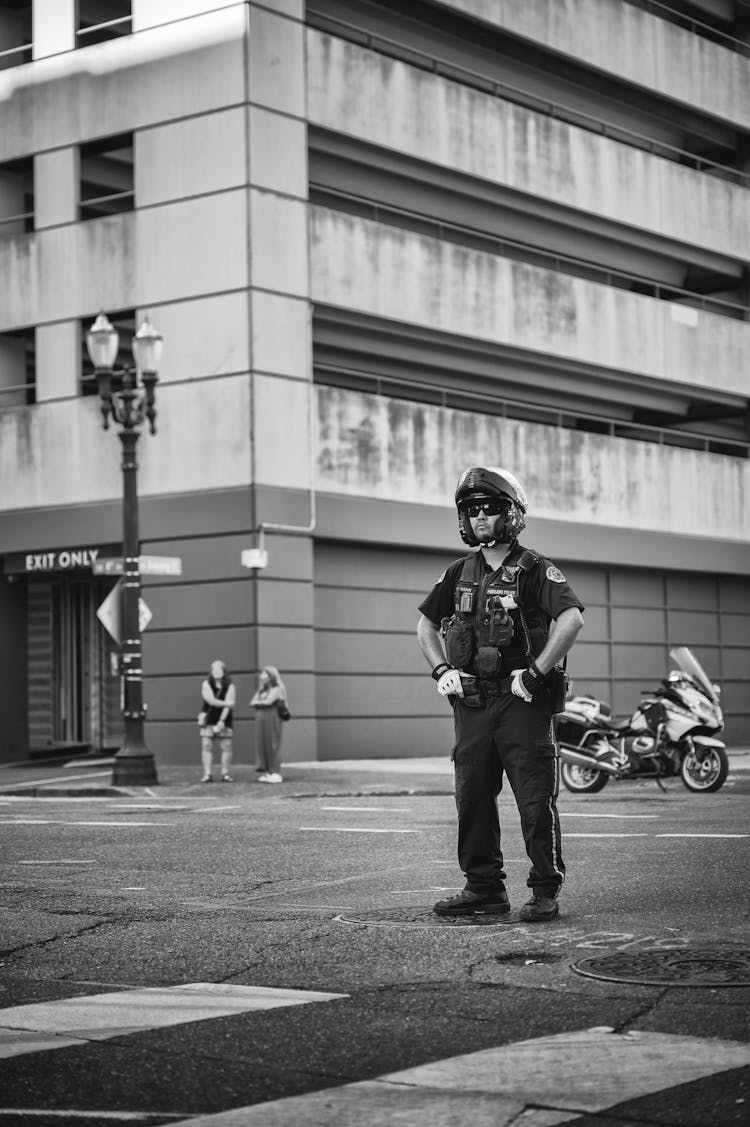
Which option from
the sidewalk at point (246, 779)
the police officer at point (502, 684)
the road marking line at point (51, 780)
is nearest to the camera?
the police officer at point (502, 684)

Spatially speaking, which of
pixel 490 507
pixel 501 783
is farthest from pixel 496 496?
pixel 501 783

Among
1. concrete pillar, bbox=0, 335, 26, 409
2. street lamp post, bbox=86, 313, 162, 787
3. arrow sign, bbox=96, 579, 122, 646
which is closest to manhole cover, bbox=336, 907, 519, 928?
street lamp post, bbox=86, 313, 162, 787

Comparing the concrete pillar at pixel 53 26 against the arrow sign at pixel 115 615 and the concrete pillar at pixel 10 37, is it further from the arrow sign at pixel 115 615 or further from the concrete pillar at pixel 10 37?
the arrow sign at pixel 115 615

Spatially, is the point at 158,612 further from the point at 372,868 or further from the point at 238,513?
the point at 372,868

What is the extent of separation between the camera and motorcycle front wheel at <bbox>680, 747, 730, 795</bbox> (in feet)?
58.6

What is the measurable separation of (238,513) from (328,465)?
193cm

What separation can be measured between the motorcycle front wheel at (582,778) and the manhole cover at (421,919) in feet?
35.3

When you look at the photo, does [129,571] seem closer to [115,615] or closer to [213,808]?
[115,615]

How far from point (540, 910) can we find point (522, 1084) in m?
2.92

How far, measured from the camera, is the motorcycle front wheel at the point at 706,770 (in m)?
17.9

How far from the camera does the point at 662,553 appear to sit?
106 feet

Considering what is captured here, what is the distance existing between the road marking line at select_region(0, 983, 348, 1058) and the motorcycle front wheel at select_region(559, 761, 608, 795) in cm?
1274

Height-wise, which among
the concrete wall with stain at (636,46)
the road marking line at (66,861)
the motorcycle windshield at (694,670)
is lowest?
the road marking line at (66,861)

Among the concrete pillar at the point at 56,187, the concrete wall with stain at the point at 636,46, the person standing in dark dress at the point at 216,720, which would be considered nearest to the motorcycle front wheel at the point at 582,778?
the person standing in dark dress at the point at 216,720
